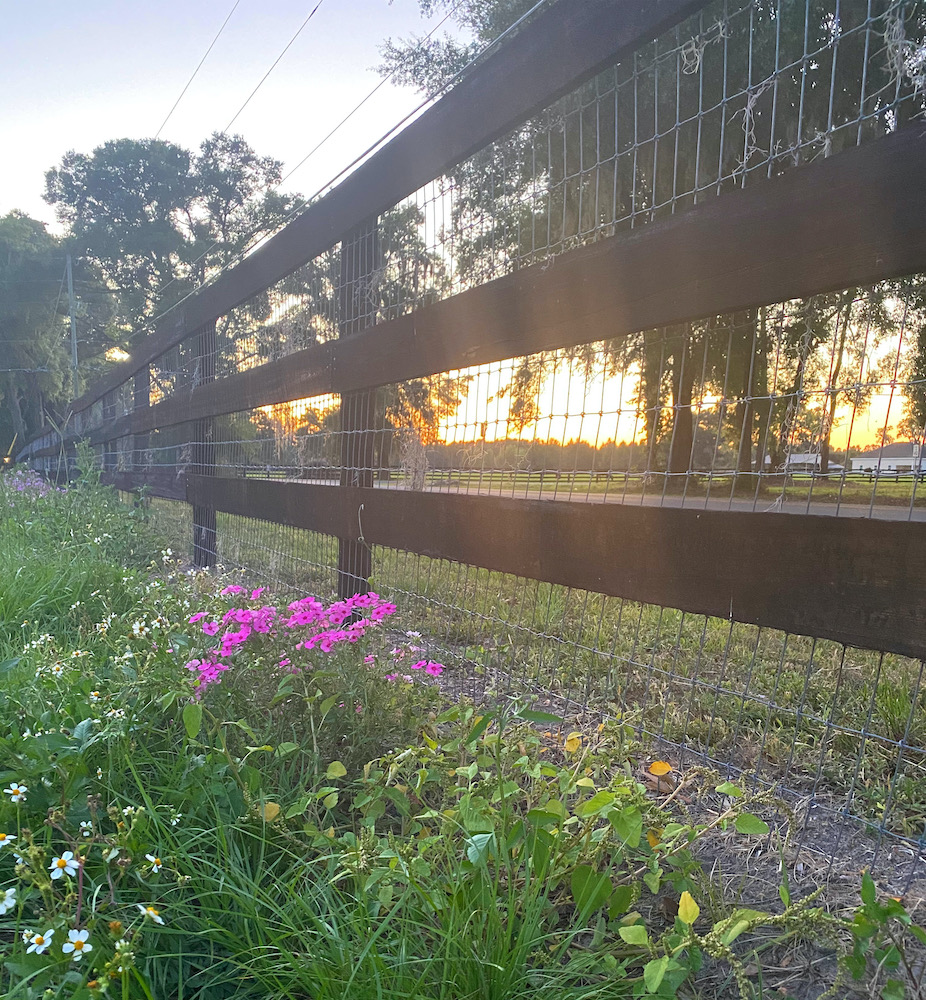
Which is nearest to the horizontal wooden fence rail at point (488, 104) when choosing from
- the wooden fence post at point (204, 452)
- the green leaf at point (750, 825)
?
the green leaf at point (750, 825)

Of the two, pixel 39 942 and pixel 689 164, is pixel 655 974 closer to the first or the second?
pixel 39 942

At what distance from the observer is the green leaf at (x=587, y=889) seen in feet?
4.09

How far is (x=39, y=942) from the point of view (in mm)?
1025

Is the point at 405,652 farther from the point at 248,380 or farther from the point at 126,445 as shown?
the point at 126,445

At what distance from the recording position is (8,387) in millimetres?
27812

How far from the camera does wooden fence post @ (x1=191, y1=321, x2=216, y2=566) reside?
5398 mm

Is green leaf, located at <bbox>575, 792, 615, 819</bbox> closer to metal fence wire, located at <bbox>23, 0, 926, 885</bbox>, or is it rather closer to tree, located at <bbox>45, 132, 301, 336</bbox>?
metal fence wire, located at <bbox>23, 0, 926, 885</bbox>

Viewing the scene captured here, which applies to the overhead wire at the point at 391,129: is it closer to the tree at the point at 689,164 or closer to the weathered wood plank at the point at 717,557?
the tree at the point at 689,164

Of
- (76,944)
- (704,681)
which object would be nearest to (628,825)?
(76,944)

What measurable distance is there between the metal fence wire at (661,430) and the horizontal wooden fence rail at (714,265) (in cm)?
3

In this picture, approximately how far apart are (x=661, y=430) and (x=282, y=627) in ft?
5.68

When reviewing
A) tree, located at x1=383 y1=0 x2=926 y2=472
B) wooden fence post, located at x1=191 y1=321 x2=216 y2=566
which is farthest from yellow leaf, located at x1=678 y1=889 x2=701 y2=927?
wooden fence post, located at x1=191 y1=321 x2=216 y2=566

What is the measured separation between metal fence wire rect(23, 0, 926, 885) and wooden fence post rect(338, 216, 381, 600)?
1 cm

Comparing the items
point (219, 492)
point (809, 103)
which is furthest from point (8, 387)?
point (809, 103)
